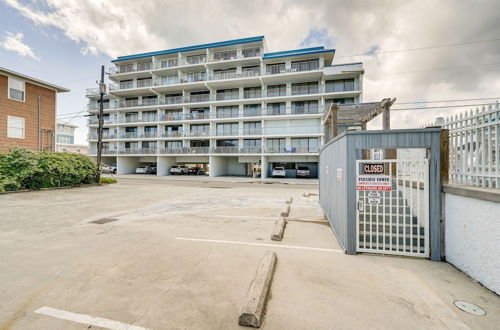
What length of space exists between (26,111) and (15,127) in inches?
69.6

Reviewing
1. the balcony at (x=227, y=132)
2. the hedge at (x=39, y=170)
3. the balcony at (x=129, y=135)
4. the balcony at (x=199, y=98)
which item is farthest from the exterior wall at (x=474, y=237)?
the balcony at (x=129, y=135)

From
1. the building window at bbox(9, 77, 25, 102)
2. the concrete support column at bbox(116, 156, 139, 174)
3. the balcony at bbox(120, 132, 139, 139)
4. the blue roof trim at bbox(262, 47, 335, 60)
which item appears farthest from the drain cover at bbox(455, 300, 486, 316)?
the concrete support column at bbox(116, 156, 139, 174)

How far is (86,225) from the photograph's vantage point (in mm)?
6402

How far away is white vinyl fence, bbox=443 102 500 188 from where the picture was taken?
→ 136 inches

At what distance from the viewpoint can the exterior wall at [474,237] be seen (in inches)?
123

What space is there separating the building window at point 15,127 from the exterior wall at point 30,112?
21 centimetres

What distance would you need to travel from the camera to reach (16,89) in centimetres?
1806

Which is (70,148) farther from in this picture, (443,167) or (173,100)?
(443,167)

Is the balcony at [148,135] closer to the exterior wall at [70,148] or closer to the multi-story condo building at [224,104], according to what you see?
the multi-story condo building at [224,104]

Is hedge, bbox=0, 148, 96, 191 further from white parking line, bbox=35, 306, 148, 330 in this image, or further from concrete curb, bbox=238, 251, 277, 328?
concrete curb, bbox=238, 251, 277, 328

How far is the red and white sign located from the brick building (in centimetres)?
2373

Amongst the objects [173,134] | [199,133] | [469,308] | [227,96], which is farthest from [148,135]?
[469,308]

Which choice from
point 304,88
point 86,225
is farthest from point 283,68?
point 86,225

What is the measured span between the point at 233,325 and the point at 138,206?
838 cm
